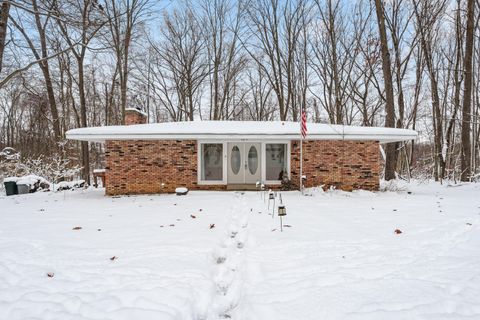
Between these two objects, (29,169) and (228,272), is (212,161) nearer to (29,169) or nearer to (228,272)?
(228,272)

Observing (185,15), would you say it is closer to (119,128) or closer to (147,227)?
(119,128)

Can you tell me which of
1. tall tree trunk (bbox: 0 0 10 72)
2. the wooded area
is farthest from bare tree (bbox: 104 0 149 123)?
tall tree trunk (bbox: 0 0 10 72)

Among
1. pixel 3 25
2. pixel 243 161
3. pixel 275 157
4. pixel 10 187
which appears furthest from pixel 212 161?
pixel 10 187

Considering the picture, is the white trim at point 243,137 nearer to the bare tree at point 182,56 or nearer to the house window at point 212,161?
the house window at point 212,161

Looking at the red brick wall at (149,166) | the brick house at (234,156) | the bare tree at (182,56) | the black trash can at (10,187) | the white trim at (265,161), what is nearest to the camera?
the brick house at (234,156)

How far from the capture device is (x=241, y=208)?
6.38m

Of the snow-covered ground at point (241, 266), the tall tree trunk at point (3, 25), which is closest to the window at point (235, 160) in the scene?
the snow-covered ground at point (241, 266)

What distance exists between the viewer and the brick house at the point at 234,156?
914cm

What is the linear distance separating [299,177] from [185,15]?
15629 millimetres

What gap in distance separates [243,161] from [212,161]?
114cm

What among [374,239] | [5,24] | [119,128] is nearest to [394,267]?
[374,239]

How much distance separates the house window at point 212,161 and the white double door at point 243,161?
33 centimetres

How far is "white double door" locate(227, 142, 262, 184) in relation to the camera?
32.6ft

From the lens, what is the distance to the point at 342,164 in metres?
9.56
